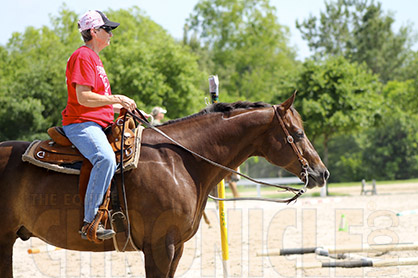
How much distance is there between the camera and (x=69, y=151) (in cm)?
402

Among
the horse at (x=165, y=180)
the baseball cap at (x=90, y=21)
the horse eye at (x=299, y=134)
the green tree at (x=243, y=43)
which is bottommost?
the horse at (x=165, y=180)

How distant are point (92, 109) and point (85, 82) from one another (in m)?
0.28

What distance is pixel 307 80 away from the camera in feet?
81.7

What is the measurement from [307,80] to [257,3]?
27833 millimetres

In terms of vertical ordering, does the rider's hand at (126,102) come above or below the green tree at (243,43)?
below

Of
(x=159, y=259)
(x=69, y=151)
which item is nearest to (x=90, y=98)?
(x=69, y=151)

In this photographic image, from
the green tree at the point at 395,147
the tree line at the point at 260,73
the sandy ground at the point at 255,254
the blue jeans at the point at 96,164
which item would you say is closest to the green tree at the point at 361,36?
the tree line at the point at 260,73

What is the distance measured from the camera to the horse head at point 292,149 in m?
4.26

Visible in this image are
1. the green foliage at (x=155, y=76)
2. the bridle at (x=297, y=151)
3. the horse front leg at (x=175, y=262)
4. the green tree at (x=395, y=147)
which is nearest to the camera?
the horse front leg at (x=175, y=262)

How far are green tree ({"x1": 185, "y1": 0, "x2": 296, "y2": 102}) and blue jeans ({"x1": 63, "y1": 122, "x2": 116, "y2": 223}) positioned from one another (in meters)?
44.0

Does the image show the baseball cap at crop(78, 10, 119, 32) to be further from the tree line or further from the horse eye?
the tree line

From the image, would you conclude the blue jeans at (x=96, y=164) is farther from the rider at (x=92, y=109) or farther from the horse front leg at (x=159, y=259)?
the horse front leg at (x=159, y=259)

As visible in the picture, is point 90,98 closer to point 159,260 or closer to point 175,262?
point 159,260

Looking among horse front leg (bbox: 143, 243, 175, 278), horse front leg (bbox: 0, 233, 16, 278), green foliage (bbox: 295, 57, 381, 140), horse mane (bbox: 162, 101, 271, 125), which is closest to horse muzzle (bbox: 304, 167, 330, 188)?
horse mane (bbox: 162, 101, 271, 125)
